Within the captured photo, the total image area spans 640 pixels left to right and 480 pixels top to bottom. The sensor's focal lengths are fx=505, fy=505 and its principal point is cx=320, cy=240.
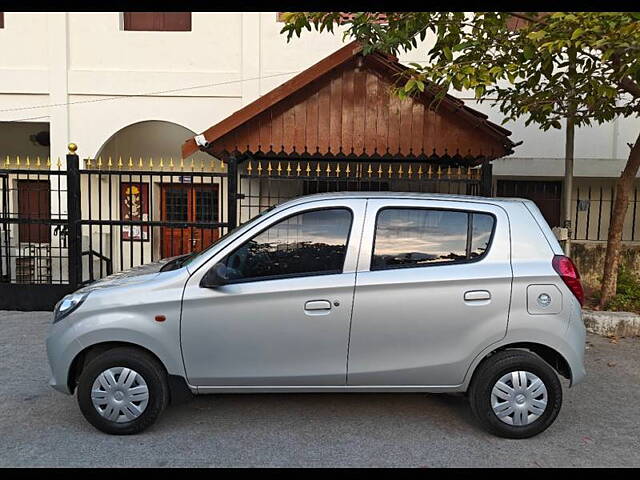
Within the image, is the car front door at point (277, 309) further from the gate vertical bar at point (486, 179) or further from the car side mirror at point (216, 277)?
the gate vertical bar at point (486, 179)

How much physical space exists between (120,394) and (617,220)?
6.49 meters

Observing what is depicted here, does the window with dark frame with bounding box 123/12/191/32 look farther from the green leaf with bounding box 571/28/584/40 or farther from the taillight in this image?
the taillight

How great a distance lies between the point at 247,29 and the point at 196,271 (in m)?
6.89

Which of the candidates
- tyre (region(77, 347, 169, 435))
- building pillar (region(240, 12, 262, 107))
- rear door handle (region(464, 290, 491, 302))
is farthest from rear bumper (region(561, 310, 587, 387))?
building pillar (region(240, 12, 262, 107))

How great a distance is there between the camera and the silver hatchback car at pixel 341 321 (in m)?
3.57

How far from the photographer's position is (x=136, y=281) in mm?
3711

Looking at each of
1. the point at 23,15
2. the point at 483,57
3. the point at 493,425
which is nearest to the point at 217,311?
the point at 493,425

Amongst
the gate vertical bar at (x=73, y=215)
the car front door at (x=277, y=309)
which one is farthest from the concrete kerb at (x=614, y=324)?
the gate vertical bar at (x=73, y=215)

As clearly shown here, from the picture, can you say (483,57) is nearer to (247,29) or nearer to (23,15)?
(247,29)

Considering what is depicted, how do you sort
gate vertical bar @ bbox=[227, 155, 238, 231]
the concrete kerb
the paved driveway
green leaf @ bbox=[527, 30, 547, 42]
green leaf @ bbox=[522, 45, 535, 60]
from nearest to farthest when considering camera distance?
the paved driveway, green leaf @ bbox=[527, 30, 547, 42], green leaf @ bbox=[522, 45, 535, 60], the concrete kerb, gate vertical bar @ bbox=[227, 155, 238, 231]

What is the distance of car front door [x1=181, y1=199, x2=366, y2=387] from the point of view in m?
3.57

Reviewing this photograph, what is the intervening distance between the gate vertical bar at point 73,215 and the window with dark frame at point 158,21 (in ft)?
11.6

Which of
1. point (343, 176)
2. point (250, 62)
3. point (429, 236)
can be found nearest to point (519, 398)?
point (429, 236)

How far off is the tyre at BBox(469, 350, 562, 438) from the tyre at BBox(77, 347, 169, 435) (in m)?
2.34
